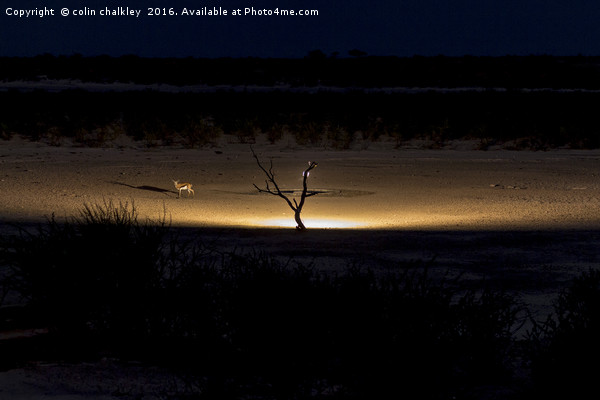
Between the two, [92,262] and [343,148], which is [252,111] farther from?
[92,262]

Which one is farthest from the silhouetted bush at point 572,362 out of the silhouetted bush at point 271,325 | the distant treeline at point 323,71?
the distant treeline at point 323,71

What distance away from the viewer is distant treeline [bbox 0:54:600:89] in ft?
278

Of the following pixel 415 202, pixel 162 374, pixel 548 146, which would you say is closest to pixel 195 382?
pixel 162 374

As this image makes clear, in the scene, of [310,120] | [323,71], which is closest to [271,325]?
[310,120]

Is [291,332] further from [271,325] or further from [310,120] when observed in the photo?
[310,120]

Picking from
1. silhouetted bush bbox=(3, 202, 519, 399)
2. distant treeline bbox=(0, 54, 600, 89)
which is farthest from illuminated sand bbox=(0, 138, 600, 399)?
distant treeline bbox=(0, 54, 600, 89)

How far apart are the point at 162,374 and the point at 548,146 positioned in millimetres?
25898

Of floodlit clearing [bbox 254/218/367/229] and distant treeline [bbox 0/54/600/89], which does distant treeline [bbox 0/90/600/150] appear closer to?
floodlit clearing [bbox 254/218/367/229]

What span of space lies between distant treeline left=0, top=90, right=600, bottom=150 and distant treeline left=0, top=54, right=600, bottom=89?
3715cm

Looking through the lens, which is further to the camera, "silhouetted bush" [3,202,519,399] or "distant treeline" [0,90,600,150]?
"distant treeline" [0,90,600,150]

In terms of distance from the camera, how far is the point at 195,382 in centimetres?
603

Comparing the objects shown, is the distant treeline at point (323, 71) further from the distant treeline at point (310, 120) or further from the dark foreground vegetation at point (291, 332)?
the dark foreground vegetation at point (291, 332)

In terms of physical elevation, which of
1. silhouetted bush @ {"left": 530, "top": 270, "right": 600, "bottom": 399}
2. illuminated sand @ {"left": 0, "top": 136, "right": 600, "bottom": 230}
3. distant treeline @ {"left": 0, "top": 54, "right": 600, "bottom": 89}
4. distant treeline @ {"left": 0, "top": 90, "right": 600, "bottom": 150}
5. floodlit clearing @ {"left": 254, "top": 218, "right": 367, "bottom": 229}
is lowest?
silhouetted bush @ {"left": 530, "top": 270, "right": 600, "bottom": 399}

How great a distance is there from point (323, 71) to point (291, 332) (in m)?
90.1
